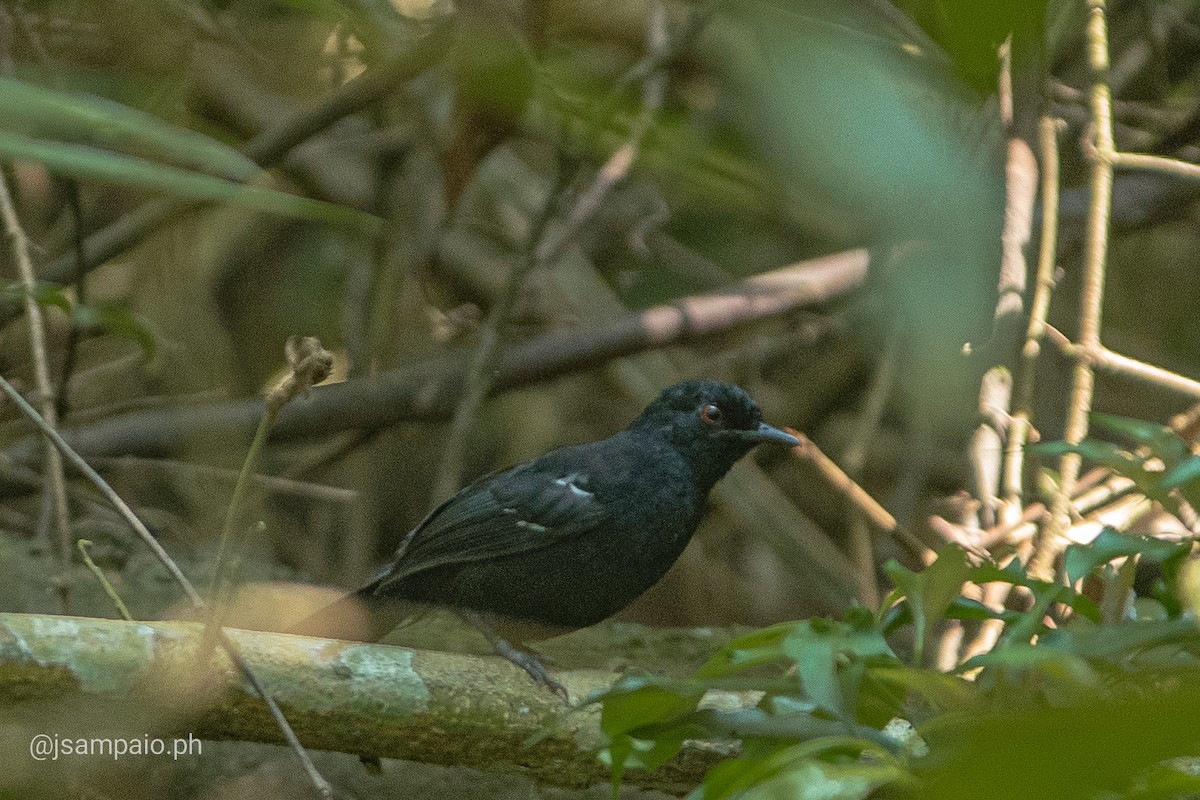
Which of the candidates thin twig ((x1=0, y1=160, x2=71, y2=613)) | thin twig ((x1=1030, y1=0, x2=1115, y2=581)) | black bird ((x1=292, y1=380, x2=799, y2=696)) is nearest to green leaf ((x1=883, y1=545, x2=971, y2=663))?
thin twig ((x1=1030, y1=0, x2=1115, y2=581))

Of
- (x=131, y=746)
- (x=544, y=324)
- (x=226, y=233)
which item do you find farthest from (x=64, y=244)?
(x=131, y=746)

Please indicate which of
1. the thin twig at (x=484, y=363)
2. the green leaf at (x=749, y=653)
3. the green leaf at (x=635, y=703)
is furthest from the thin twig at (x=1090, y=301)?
the thin twig at (x=484, y=363)

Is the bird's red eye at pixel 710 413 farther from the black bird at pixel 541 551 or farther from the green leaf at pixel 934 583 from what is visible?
the green leaf at pixel 934 583

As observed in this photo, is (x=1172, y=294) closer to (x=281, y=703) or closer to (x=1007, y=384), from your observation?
(x=1007, y=384)

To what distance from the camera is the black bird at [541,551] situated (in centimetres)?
325

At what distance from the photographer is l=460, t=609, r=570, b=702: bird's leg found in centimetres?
266

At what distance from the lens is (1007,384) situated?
303 centimetres

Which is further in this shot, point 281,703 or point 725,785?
point 281,703

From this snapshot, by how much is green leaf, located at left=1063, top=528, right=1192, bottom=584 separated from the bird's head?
168cm

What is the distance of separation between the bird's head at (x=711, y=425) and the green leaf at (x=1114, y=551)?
168cm

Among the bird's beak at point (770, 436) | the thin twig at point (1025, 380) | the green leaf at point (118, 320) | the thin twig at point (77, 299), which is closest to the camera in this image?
the thin twig at point (1025, 380)

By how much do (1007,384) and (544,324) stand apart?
2512 mm

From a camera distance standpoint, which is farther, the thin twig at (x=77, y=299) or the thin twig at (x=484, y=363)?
the thin twig at (x=484, y=363)

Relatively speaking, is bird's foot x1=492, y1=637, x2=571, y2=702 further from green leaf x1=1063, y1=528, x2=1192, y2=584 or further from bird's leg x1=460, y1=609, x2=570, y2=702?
green leaf x1=1063, y1=528, x2=1192, y2=584
